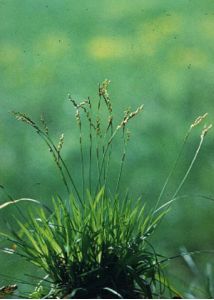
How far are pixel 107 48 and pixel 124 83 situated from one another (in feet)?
0.96

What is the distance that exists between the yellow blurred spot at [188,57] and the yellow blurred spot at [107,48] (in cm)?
29

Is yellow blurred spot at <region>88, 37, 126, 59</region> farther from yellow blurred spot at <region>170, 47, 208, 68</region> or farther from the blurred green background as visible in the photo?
yellow blurred spot at <region>170, 47, 208, 68</region>

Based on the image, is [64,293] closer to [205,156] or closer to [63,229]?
[63,229]

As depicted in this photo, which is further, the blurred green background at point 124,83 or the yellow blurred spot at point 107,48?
the yellow blurred spot at point 107,48

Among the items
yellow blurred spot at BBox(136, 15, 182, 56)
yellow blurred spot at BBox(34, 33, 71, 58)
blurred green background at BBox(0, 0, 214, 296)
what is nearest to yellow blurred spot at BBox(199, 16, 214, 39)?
blurred green background at BBox(0, 0, 214, 296)

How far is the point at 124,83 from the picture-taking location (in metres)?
3.64

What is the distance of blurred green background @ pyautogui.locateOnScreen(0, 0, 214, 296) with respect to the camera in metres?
3.35

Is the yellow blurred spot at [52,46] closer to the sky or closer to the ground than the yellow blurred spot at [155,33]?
closer to the ground

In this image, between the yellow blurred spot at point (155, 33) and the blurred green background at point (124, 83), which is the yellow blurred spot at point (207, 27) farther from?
the yellow blurred spot at point (155, 33)

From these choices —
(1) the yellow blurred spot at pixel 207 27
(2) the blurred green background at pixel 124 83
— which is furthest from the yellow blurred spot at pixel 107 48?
(1) the yellow blurred spot at pixel 207 27

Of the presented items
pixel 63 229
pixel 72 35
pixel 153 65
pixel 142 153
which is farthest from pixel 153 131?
pixel 63 229

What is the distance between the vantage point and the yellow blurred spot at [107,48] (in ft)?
12.4

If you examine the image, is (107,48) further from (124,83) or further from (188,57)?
(188,57)

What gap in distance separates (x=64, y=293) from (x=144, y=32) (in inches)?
77.8
